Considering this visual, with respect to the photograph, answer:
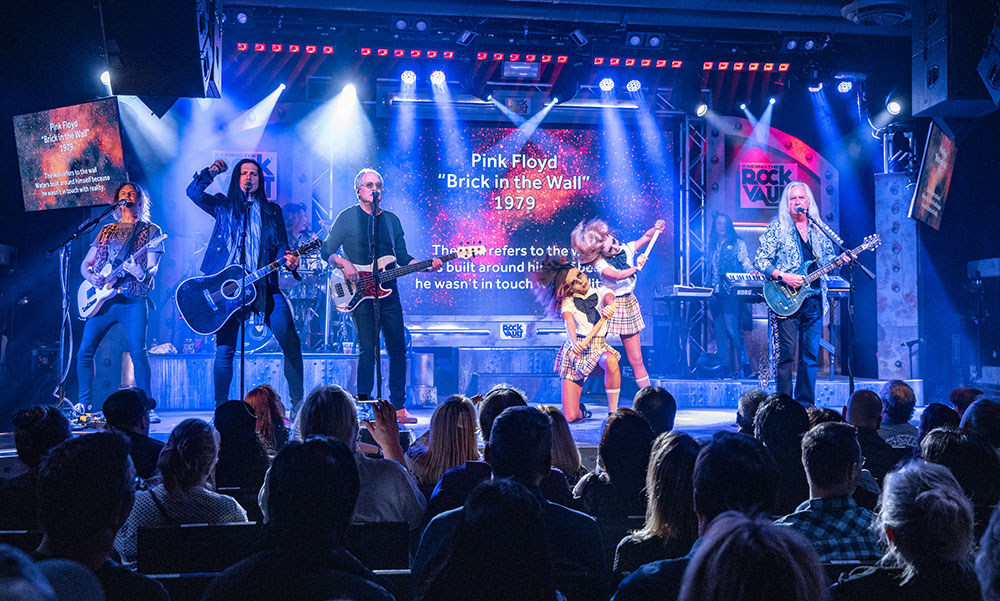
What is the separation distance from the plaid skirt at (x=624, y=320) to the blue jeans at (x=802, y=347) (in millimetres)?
1433

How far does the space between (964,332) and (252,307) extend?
32.0ft

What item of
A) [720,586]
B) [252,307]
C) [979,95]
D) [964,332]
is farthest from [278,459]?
[964,332]

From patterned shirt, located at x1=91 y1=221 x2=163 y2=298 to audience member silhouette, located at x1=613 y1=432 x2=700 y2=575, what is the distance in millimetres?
6553

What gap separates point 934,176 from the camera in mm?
10078

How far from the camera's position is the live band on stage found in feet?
24.4

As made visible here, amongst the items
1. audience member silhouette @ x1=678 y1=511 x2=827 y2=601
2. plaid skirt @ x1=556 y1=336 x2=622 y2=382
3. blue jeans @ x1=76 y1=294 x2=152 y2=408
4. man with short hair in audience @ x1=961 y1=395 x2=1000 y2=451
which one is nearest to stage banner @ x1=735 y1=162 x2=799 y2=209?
plaid skirt @ x1=556 y1=336 x2=622 y2=382

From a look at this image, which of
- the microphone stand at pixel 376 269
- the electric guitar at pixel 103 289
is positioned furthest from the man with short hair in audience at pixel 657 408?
the electric guitar at pixel 103 289

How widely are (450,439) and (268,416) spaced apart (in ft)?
4.84

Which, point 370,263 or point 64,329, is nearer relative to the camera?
point 370,263

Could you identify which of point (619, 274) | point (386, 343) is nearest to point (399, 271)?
point (386, 343)

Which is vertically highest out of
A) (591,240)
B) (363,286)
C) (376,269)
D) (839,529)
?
(591,240)

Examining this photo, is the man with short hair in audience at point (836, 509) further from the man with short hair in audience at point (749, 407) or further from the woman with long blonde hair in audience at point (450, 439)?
the man with short hair in audience at point (749, 407)

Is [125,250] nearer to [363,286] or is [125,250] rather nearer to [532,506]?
[363,286]

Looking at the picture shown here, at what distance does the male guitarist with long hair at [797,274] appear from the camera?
26.1 feet
